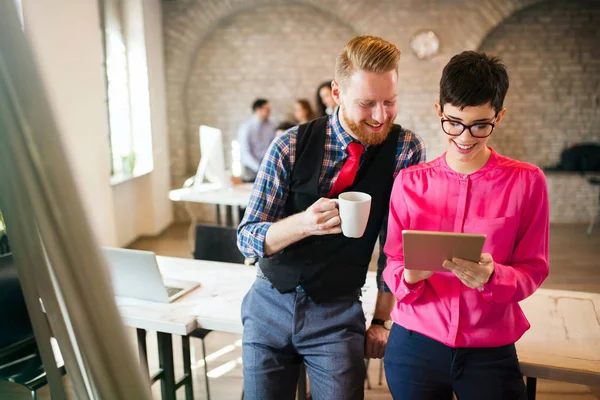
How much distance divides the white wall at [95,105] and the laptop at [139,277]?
1.07 metres

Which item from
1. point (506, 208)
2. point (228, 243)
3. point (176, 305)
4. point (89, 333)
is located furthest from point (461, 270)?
point (228, 243)

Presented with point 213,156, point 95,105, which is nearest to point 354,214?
point 213,156

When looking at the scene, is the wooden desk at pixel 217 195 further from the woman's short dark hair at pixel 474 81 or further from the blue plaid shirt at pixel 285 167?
the woman's short dark hair at pixel 474 81

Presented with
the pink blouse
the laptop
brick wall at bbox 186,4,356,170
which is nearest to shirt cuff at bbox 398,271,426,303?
the pink blouse

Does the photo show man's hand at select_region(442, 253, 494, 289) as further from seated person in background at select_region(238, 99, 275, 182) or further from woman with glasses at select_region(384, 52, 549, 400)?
seated person in background at select_region(238, 99, 275, 182)

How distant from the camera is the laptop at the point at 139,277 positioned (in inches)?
70.3

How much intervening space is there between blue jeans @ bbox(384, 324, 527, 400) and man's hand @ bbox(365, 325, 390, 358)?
194 millimetres

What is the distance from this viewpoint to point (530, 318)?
5.85 feet

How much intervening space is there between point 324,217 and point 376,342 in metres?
0.54

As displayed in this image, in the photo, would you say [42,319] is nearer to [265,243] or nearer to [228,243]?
[265,243]

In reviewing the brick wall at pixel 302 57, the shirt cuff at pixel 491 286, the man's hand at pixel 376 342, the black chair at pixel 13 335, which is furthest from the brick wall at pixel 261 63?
the shirt cuff at pixel 491 286

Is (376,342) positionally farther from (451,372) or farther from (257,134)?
(257,134)

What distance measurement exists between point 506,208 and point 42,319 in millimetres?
1129

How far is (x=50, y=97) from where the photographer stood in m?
0.52
